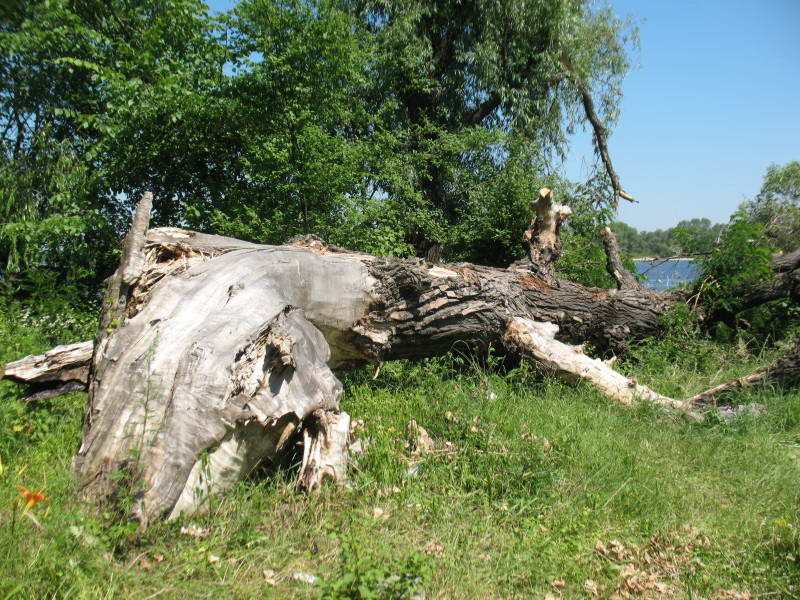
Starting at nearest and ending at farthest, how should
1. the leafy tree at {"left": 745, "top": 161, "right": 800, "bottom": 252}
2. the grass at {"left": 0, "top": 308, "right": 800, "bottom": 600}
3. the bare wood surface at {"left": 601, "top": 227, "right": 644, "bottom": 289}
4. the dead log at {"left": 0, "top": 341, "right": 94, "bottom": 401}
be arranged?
1. the grass at {"left": 0, "top": 308, "right": 800, "bottom": 600}
2. the dead log at {"left": 0, "top": 341, "right": 94, "bottom": 401}
3. the bare wood surface at {"left": 601, "top": 227, "right": 644, "bottom": 289}
4. the leafy tree at {"left": 745, "top": 161, "right": 800, "bottom": 252}

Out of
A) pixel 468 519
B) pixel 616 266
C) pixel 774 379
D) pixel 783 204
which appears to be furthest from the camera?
pixel 783 204

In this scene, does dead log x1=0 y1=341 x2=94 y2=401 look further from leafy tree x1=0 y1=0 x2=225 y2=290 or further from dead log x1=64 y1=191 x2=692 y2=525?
leafy tree x1=0 y1=0 x2=225 y2=290

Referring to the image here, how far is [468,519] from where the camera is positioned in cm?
336

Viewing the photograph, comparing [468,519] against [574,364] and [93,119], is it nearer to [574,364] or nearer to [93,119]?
[574,364]

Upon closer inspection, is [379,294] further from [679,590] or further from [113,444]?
[679,590]

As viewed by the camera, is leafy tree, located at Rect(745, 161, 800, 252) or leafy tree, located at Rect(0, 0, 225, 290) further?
leafy tree, located at Rect(745, 161, 800, 252)

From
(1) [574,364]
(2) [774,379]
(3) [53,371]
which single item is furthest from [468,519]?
(2) [774,379]

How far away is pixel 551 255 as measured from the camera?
8.02 meters

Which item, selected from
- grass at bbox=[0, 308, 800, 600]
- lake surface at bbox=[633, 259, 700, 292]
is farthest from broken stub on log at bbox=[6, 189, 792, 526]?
lake surface at bbox=[633, 259, 700, 292]

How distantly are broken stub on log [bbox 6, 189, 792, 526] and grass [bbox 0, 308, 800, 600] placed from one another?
0.22m

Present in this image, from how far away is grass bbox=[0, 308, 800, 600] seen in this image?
256 centimetres

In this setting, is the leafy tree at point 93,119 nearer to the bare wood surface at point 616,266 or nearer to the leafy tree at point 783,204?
the bare wood surface at point 616,266

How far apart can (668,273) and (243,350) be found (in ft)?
25.9

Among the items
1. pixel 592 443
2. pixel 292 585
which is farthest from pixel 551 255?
pixel 292 585
